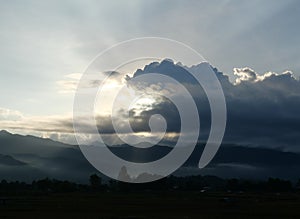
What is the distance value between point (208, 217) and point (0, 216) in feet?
118

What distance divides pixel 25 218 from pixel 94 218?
12.2 meters

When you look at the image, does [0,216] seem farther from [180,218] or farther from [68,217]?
[180,218]

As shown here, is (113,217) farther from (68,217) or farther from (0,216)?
(0,216)

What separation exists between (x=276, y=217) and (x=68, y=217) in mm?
35069

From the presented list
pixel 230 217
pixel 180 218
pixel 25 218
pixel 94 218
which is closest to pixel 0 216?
pixel 25 218

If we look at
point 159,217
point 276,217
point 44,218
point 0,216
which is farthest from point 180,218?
point 0,216

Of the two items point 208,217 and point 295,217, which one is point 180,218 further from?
point 295,217

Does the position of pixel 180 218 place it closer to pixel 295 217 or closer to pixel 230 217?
pixel 230 217

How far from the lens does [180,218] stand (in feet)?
244

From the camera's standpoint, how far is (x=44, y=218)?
75.8m

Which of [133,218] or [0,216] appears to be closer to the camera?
[133,218]

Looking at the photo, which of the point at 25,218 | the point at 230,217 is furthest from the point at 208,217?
the point at 25,218

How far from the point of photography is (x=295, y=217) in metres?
76.8

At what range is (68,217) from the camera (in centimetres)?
7606
